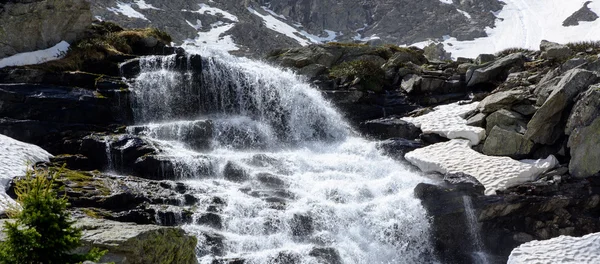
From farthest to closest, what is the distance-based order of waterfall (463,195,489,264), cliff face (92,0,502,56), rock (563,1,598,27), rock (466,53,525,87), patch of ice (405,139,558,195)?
rock (563,1,598,27) < cliff face (92,0,502,56) < rock (466,53,525,87) < patch of ice (405,139,558,195) < waterfall (463,195,489,264)

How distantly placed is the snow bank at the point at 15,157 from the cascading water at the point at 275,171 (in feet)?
12.5

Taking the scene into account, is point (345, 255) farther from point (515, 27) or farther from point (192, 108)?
point (515, 27)

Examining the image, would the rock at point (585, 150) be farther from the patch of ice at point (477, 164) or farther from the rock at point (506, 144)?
the rock at point (506, 144)

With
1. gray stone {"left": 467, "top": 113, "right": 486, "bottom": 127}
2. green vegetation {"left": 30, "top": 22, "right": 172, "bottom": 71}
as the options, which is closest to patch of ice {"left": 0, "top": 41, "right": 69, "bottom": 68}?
green vegetation {"left": 30, "top": 22, "right": 172, "bottom": 71}

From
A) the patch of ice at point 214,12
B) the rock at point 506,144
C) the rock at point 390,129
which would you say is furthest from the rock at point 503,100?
the patch of ice at point 214,12

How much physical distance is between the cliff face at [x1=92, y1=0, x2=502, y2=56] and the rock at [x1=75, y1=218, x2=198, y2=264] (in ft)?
216

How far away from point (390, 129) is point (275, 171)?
6512mm

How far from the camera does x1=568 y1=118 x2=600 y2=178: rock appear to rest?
15859 millimetres

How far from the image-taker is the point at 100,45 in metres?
23.5

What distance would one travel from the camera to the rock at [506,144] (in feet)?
58.1

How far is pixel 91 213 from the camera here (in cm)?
1238

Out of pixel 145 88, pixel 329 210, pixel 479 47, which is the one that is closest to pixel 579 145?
pixel 329 210

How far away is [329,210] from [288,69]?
14.5 m

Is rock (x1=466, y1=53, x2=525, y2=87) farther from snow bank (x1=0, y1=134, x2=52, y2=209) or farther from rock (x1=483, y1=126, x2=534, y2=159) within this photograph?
snow bank (x1=0, y1=134, x2=52, y2=209)
